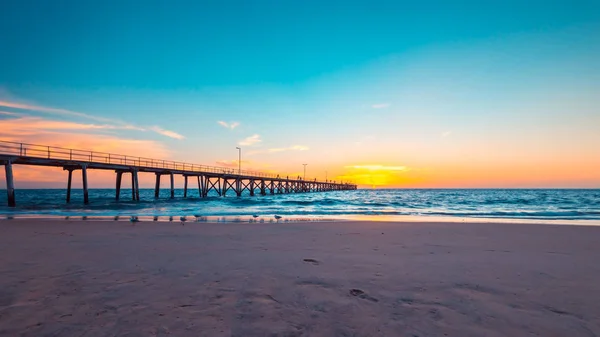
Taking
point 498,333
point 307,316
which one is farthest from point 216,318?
point 498,333

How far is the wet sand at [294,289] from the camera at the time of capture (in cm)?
295

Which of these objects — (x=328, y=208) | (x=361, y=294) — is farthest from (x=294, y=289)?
(x=328, y=208)

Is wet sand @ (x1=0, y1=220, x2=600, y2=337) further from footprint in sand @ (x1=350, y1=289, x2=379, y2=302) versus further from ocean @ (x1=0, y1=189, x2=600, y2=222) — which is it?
ocean @ (x1=0, y1=189, x2=600, y2=222)

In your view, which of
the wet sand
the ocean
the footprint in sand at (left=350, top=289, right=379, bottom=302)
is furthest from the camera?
the ocean

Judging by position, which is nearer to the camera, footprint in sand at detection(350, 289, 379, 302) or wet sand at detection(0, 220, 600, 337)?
wet sand at detection(0, 220, 600, 337)

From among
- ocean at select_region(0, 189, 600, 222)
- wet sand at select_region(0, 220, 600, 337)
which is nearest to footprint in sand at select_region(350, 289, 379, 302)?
wet sand at select_region(0, 220, 600, 337)

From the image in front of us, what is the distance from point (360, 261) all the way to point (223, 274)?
2472 mm

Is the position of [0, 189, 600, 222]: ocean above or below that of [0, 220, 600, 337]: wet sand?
below

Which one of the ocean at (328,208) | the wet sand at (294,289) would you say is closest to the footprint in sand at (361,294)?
the wet sand at (294,289)

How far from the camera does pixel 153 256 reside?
5816 mm

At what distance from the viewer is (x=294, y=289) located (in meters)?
3.98

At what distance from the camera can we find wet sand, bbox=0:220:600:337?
9.68 feet

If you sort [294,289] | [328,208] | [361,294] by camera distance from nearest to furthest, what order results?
A: [361,294] < [294,289] < [328,208]

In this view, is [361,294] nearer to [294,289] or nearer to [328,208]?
[294,289]
